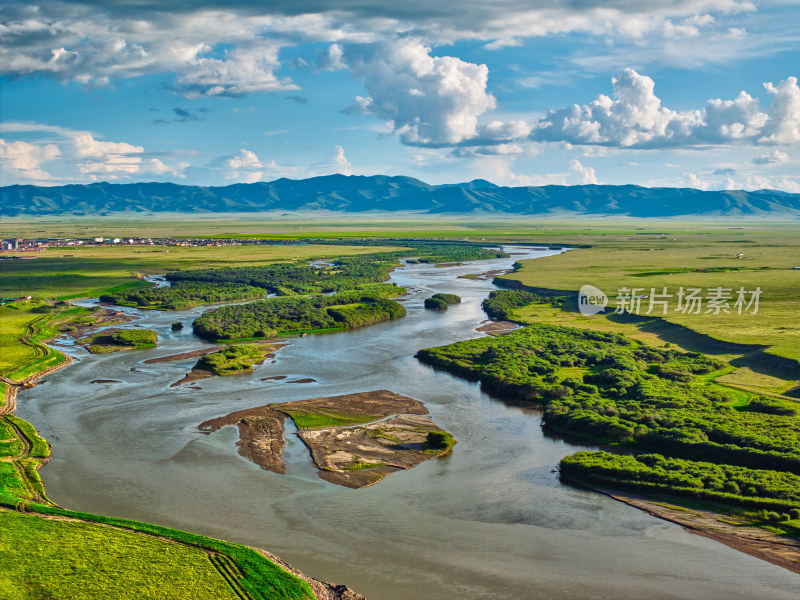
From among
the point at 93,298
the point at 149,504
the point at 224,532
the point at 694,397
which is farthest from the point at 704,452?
the point at 93,298

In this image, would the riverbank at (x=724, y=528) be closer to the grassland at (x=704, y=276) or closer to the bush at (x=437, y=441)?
the bush at (x=437, y=441)

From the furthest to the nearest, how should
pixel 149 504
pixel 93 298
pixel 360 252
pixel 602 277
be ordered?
1. pixel 360 252
2. pixel 602 277
3. pixel 93 298
4. pixel 149 504

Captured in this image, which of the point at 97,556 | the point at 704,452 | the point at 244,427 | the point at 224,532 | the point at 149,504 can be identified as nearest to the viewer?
the point at 97,556

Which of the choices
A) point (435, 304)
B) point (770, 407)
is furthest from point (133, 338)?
point (770, 407)

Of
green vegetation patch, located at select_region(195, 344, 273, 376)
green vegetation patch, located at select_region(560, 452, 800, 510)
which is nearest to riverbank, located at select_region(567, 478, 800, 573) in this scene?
green vegetation patch, located at select_region(560, 452, 800, 510)

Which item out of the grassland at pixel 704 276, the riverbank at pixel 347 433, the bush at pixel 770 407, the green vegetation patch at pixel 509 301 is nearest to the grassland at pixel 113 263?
the green vegetation patch at pixel 509 301

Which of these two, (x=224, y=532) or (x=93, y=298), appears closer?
(x=224, y=532)

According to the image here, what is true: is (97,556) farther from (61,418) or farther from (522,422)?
(522,422)

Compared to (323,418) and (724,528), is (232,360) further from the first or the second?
(724,528)

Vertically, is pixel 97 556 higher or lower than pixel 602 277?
lower

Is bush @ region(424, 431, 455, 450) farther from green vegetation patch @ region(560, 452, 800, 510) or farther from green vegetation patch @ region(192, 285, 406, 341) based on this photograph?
green vegetation patch @ region(192, 285, 406, 341)
